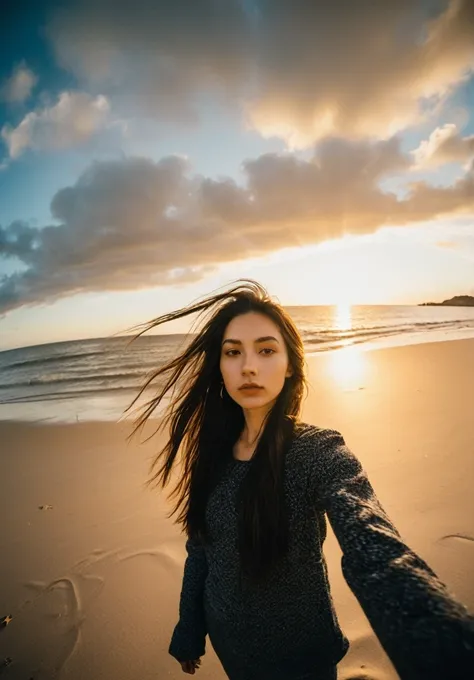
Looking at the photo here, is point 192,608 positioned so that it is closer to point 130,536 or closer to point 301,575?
point 301,575

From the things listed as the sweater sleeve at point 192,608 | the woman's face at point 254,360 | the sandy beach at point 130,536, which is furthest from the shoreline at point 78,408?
the woman's face at point 254,360

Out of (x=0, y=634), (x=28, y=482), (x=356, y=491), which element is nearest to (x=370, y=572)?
(x=356, y=491)

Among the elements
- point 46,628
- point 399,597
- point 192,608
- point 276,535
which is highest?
point 399,597

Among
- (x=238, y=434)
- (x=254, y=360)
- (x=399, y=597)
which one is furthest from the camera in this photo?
(x=238, y=434)

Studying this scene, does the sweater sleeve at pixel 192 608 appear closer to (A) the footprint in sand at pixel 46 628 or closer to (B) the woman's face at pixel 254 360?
(B) the woman's face at pixel 254 360

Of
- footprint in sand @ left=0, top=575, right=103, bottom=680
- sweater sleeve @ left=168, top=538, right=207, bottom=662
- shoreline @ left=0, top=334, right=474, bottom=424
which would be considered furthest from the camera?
shoreline @ left=0, top=334, right=474, bottom=424

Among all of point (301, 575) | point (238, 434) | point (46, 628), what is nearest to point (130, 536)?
point (46, 628)

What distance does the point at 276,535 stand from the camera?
165 cm

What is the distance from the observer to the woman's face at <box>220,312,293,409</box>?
201cm

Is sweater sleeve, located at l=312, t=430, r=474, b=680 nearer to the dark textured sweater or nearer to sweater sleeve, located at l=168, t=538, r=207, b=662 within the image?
the dark textured sweater

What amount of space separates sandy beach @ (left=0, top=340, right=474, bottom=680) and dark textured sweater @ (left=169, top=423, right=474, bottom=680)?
1.48 m

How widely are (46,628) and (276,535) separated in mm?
3415

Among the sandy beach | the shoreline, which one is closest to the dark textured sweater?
the sandy beach

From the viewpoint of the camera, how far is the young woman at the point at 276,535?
3.07ft
